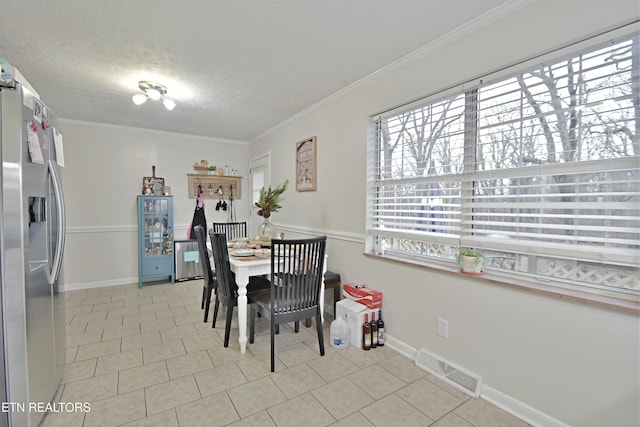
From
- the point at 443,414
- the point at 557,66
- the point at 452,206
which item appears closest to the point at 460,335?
the point at 443,414

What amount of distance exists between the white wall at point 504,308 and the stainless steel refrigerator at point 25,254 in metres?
2.35

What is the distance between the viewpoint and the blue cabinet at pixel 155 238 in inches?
176

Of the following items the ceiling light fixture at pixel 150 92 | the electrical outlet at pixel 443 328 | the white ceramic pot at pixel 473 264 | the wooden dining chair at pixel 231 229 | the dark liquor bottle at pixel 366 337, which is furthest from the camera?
the wooden dining chair at pixel 231 229

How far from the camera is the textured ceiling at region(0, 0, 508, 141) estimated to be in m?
1.82

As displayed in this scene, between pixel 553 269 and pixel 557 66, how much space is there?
1154 mm

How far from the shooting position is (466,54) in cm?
203

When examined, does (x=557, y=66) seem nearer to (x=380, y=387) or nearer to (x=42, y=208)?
(x=380, y=387)

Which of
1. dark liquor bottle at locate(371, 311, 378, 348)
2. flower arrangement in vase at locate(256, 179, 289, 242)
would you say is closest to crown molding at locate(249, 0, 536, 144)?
flower arrangement in vase at locate(256, 179, 289, 242)

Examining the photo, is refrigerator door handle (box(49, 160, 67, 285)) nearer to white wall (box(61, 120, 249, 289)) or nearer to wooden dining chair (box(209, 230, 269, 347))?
wooden dining chair (box(209, 230, 269, 347))

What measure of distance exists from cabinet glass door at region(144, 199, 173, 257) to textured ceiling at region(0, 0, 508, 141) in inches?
65.5

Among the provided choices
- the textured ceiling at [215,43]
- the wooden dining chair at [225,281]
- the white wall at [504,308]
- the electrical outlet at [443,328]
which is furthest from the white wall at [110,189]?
the electrical outlet at [443,328]

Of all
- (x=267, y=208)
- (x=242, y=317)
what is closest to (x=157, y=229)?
(x=267, y=208)

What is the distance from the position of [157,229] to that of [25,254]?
3324mm
